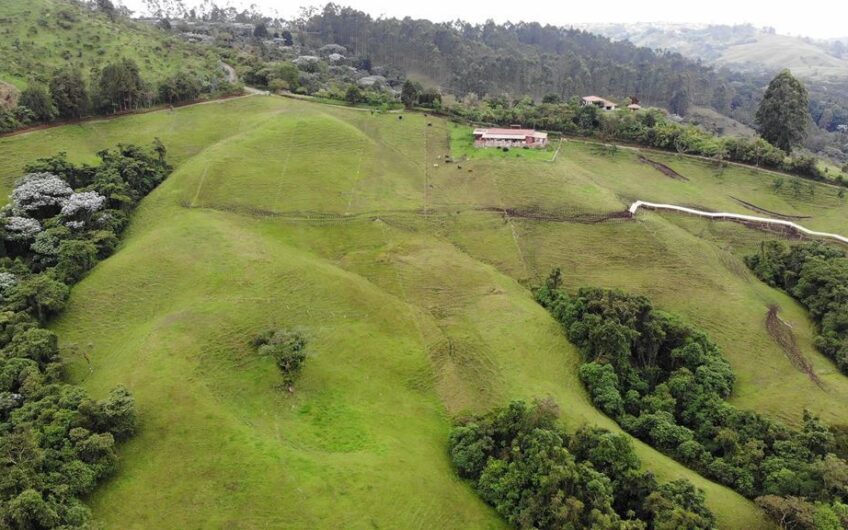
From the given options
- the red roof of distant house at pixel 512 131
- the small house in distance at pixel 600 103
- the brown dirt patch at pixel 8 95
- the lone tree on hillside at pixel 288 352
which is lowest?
the lone tree on hillside at pixel 288 352

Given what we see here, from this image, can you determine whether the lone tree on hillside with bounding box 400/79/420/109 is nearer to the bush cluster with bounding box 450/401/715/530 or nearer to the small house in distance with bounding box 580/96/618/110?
the small house in distance with bounding box 580/96/618/110

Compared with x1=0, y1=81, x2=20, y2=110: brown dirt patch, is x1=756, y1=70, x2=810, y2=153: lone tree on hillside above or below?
above

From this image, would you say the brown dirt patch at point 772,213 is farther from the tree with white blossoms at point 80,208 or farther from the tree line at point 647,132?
the tree with white blossoms at point 80,208

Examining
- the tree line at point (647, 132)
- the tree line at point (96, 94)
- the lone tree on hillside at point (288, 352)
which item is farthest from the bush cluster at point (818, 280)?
the tree line at point (96, 94)

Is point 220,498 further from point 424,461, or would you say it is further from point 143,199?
point 143,199

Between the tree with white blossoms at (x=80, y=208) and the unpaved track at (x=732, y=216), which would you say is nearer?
the tree with white blossoms at (x=80, y=208)

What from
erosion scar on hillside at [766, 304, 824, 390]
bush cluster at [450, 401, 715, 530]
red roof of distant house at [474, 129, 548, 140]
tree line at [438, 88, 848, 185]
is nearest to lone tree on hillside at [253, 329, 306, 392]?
bush cluster at [450, 401, 715, 530]

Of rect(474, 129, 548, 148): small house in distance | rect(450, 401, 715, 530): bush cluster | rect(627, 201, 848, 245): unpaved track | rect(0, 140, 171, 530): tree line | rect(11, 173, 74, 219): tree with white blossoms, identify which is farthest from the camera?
rect(474, 129, 548, 148): small house in distance
